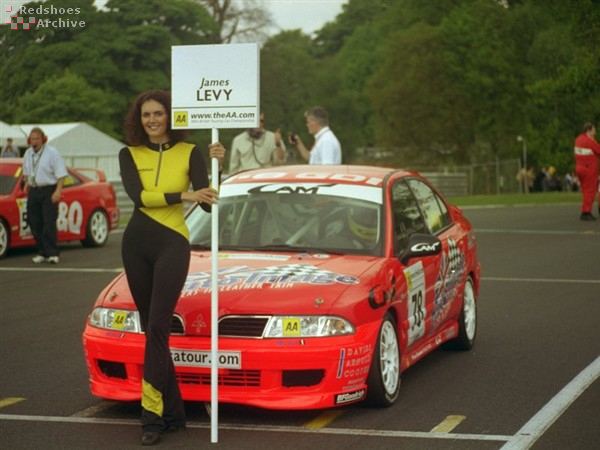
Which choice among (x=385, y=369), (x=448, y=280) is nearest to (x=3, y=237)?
(x=448, y=280)

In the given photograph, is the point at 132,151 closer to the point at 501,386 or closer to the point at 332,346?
the point at 332,346

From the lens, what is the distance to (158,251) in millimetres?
6957

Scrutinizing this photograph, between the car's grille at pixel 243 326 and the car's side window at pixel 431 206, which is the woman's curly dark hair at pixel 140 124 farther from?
the car's side window at pixel 431 206

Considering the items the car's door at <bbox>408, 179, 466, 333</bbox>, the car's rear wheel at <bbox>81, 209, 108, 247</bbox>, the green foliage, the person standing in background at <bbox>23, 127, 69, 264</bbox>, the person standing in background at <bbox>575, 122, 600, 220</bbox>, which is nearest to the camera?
the car's door at <bbox>408, 179, 466, 333</bbox>

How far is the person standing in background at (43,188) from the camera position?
1748cm

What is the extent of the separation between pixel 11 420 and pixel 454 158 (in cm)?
7304

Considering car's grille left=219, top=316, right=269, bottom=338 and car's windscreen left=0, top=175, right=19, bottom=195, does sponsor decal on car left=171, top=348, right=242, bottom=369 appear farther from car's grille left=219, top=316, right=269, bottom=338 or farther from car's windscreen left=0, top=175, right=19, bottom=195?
car's windscreen left=0, top=175, right=19, bottom=195

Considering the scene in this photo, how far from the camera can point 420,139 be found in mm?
80125

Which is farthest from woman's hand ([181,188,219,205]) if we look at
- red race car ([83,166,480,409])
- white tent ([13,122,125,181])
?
white tent ([13,122,125,181])

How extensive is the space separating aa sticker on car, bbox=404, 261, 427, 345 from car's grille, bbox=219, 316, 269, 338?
1.29 meters

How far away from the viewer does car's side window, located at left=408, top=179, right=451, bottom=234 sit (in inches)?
372

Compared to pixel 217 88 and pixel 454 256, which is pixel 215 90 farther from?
pixel 454 256

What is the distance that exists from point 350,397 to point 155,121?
1.84 meters

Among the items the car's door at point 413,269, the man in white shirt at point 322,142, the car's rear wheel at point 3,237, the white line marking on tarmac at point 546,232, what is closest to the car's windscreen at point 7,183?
the car's rear wheel at point 3,237
